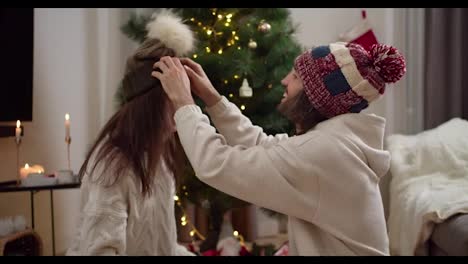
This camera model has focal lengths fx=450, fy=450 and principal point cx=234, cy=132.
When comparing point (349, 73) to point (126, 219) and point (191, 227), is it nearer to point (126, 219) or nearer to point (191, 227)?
point (126, 219)

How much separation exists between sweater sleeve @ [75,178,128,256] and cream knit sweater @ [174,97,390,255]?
0.47 ft

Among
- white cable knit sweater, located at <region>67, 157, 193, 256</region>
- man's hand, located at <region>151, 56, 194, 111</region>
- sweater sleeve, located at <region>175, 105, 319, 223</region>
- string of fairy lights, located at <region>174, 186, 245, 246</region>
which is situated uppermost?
man's hand, located at <region>151, 56, 194, 111</region>

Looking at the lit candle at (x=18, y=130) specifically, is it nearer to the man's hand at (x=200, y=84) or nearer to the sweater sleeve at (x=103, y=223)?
the sweater sleeve at (x=103, y=223)

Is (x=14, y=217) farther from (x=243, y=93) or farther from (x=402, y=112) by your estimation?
(x=402, y=112)

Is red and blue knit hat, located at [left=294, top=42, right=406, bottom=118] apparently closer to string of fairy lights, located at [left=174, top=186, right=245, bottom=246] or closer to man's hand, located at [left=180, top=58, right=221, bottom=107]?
man's hand, located at [left=180, top=58, right=221, bottom=107]

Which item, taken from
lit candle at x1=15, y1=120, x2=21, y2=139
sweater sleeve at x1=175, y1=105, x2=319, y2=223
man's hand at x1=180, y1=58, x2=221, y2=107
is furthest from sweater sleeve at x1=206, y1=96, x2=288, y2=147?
lit candle at x1=15, y1=120, x2=21, y2=139

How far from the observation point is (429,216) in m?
0.92

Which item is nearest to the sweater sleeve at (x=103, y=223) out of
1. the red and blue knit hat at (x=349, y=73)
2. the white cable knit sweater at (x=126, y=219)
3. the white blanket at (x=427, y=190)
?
the white cable knit sweater at (x=126, y=219)

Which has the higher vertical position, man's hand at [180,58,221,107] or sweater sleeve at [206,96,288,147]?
man's hand at [180,58,221,107]

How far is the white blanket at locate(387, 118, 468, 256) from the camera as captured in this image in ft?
2.70

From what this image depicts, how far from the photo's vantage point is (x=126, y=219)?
0.76 meters

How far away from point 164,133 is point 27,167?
0.78ft

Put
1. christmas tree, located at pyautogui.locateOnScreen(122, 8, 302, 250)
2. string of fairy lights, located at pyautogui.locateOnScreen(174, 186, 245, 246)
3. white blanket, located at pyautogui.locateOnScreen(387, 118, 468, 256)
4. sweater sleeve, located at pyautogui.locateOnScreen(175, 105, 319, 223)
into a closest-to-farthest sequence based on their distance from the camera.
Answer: sweater sleeve, located at pyautogui.locateOnScreen(175, 105, 319, 223)
white blanket, located at pyautogui.locateOnScreen(387, 118, 468, 256)
christmas tree, located at pyautogui.locateOnScreen(122, 8, 302, 250)
string of fairy lights, located at pyautogui.locateOnScreen(174, 186, 245, 246)
